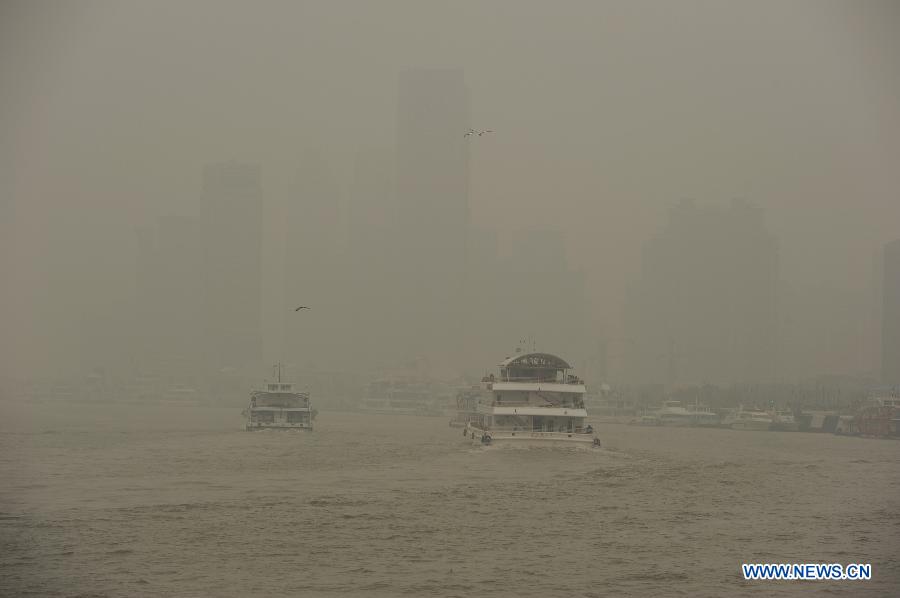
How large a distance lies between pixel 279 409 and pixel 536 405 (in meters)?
31.8

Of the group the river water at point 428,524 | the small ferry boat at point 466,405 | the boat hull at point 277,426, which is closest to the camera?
the river water at point 428,524

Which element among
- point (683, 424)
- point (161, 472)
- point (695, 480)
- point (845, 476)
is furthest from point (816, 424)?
point (161, 472)

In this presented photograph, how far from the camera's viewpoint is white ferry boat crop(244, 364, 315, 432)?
9725 cm

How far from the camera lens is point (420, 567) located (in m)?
31.9

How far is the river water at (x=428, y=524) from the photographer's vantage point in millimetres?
30078

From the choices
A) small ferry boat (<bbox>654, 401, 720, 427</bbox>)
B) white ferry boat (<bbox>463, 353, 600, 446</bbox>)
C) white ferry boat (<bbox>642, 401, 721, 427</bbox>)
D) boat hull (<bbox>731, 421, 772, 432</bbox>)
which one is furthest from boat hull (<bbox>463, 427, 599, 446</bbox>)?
small ferry boat (<bbox>654, 401, 720, 427</bbox>)

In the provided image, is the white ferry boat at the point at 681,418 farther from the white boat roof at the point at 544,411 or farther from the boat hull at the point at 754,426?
the white boat roof at the point at 544,411

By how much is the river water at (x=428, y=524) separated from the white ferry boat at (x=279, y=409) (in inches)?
1173

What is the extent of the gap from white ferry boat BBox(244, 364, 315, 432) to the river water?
2979 cm

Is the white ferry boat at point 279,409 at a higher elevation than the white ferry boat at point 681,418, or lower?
higher

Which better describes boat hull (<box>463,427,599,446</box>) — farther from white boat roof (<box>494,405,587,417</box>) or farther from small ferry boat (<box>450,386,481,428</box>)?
small ferry boat (<box>450,386,481,428</box>)

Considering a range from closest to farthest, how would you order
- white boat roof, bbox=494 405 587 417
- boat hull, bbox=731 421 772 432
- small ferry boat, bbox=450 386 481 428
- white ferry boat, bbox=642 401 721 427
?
white boat roof, bbox=494 405 587 417 < small ferry boat, bbox=450 386 481 428 < boat hull, bbox=731 421 772 432 < white ferry boat, bbox=642 401 721 427

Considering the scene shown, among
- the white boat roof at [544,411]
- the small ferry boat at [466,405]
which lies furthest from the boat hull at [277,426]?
the white boat roof at [544,411]

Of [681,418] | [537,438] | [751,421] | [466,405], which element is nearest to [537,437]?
[537,438]
